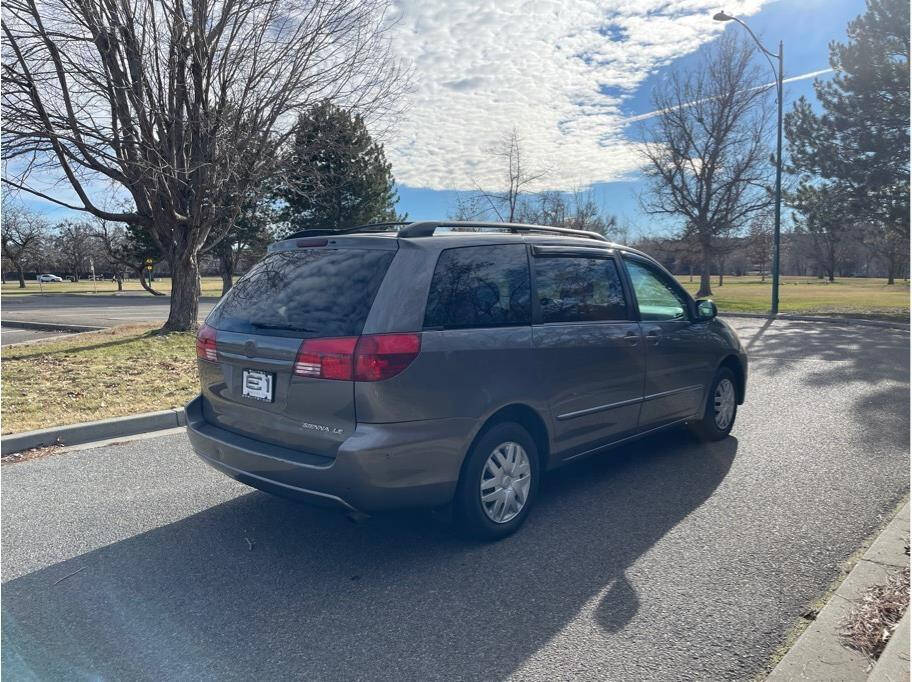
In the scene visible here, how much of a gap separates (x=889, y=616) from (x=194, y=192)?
13.0m

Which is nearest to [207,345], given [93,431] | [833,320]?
[93,431]

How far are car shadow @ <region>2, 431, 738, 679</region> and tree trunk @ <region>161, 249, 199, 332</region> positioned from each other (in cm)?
1005

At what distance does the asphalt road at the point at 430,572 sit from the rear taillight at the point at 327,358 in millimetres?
1015

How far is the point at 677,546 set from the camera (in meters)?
3.70

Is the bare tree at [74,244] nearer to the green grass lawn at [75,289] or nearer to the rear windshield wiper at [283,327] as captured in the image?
the green grass lawn at [75,289]

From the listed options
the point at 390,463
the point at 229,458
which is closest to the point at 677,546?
the point at 390,463

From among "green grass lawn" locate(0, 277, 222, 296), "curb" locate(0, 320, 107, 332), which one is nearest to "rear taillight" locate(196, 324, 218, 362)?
"curb" locate(0, 320, 107, 332)

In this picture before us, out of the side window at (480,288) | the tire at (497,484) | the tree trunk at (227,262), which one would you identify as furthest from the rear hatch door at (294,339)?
the tree trunk at (227,262)

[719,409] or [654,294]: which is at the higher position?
[654,294]

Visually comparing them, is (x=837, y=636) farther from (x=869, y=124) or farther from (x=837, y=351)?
(x=869, y=124)

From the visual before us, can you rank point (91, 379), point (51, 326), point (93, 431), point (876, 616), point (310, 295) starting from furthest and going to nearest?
point (51, 326) < point (91, 379) < point (93, 431) < point (310, 295) < point (876, 616)

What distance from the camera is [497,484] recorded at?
12.3 ft

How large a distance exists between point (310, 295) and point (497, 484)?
1521 millimetres

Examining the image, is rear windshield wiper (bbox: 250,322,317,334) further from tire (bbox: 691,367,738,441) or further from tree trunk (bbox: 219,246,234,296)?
tree trunk (bbox: 219,246,234,296)
